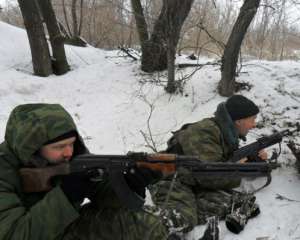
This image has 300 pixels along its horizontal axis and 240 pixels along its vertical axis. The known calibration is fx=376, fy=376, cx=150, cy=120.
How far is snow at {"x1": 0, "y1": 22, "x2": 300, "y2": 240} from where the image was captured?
3332mm

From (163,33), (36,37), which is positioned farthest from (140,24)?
(36,37)

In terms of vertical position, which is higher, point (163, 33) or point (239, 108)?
point (163, 33)

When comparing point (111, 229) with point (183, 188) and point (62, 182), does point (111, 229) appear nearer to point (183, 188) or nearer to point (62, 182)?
point (62, 182)

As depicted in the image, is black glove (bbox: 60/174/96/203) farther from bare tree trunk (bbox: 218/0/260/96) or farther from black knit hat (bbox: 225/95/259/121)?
bare tree trunk (bbox: 218/0/260/96)

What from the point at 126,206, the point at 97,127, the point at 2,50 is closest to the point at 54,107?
the point at 126,206

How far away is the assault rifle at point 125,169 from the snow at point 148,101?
88cm

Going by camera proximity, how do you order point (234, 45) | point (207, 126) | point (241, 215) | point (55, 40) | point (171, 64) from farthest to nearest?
1. point (55, 40)
2. point (171, 64)
3. point (234, 45)
4. point (207, 126)
5. point (241, 215)

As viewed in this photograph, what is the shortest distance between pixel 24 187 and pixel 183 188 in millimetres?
1511

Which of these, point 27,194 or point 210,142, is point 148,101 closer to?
point 210,142

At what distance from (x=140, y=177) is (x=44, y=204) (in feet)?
1.79

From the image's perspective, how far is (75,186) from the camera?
6.26 feet

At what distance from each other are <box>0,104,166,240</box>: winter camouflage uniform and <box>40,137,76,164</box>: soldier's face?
0.04 m

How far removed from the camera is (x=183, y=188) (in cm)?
315

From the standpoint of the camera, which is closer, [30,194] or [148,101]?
[30,194]
